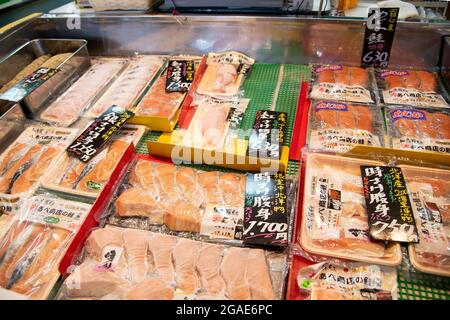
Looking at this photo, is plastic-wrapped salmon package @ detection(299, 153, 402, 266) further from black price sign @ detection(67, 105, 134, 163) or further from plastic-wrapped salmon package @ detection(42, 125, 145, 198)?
black price sign @ detection(67, 105, 134, 163)

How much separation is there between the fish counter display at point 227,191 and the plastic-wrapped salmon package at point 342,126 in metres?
0.01

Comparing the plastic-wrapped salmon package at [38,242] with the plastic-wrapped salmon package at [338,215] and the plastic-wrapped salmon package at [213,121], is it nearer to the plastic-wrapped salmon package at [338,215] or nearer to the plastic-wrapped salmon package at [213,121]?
the plastic-wrapped salmon package at [213,121]

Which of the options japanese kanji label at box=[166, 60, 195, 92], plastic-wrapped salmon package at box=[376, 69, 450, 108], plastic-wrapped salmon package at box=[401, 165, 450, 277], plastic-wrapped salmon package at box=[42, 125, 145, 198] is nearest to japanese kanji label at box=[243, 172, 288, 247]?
plastic-wrapped salmon package at box=[401, 165, 450, 277]

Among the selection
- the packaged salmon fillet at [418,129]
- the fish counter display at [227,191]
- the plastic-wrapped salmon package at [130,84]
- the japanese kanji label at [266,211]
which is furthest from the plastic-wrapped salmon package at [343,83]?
the plastic-wrapped salmon package at [130,84]

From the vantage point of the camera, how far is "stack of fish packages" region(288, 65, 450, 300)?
172cm

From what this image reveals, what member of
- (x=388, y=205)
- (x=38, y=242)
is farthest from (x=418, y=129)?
(x=38, y=242)

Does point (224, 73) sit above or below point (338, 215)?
above

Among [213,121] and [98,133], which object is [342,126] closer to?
[213,121]

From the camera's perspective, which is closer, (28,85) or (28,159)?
(28,159)

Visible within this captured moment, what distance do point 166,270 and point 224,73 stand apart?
192 centimetres

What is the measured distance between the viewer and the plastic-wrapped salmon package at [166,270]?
5.57 feet

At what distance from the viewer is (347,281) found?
5.61ft
